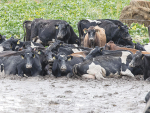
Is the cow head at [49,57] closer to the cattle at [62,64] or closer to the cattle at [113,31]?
the cattle at [62,64]

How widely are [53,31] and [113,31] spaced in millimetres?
2708

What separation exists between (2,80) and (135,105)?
410cm

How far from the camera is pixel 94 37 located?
13.4 meters

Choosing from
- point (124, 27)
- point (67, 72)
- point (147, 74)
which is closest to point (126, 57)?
point (147, 74)

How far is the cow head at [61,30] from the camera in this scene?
46.9 feet

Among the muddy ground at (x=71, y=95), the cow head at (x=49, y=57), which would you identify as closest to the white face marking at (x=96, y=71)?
the muddy ground at (x=71, y=95)

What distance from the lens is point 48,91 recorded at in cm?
725

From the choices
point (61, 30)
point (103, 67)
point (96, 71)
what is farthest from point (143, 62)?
point (61, 30)

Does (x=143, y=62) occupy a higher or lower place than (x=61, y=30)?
lower

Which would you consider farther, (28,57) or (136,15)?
(136,15)

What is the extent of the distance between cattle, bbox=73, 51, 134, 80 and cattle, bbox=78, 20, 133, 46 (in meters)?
4.63

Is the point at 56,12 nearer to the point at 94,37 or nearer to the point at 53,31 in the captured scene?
the point at 53,31

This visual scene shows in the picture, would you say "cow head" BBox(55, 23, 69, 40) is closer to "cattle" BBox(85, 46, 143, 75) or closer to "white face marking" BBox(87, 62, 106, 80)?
"cattle" BBox(85, 46, 143, 75)

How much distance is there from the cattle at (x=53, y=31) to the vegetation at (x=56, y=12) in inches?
59.6
